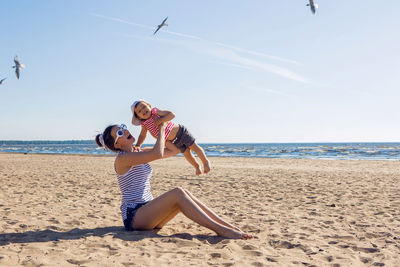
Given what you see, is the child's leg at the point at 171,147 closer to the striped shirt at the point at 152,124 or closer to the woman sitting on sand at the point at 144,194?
the striped shirt at the point at 152,124

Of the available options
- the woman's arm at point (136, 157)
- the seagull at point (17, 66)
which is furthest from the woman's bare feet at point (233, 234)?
the seagull at point (17, 66)

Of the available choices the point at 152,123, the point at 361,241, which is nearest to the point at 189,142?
the point at 152,123

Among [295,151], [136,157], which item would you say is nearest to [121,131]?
[136,157]

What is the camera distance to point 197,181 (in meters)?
10.2

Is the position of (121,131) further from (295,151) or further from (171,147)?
(295,151)

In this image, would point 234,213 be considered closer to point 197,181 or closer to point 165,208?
point 165,208

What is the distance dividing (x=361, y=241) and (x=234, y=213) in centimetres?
211

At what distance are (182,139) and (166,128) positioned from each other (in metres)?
0.28

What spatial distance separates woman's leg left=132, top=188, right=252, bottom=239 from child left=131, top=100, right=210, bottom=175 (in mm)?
753

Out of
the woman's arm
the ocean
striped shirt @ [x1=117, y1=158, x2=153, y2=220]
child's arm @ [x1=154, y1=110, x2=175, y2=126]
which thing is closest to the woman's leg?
striped shirt @ [x1=117, y1=158, x2=153, y2=220]

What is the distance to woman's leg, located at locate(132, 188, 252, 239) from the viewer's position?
144 inches

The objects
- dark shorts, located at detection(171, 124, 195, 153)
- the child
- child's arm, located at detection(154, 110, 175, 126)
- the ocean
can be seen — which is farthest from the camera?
the ocean

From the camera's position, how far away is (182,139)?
4.41 m

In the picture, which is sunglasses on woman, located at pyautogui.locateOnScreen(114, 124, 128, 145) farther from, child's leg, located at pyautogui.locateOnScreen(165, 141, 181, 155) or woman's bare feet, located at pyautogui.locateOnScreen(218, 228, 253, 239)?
woman's bare feet, located at pyautogui.locateOnScreen(218, 228, 253, 239)
